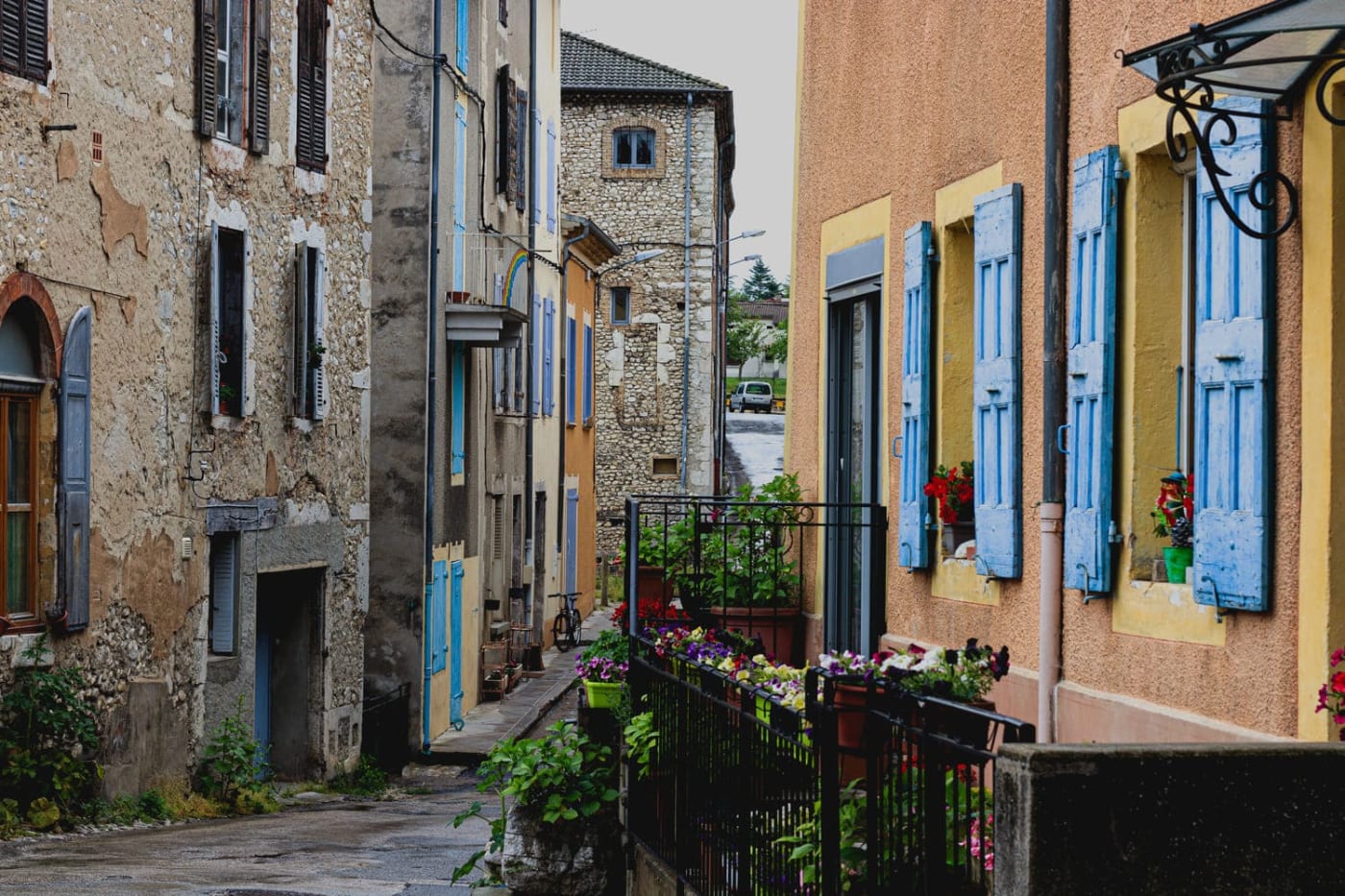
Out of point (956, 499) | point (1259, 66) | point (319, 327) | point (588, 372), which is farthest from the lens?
point (588, 372)

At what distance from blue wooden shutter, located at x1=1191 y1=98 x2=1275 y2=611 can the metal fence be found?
1.01 m

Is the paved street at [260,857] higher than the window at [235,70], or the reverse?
the window at [235,70]

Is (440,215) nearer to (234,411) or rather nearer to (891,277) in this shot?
(234,411)

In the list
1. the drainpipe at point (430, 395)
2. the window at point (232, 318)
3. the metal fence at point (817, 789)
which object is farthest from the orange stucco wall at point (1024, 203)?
the drainpipe at point (430, 395)

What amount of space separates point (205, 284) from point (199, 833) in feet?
14.6

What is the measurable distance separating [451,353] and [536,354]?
5953 millimetres

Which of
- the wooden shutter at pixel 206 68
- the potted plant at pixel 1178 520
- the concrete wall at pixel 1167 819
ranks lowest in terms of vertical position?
the concrete wall at pixel 1167 819

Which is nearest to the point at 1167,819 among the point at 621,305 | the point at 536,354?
the point at 536,354

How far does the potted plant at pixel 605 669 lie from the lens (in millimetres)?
9039

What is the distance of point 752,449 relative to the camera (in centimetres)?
4597

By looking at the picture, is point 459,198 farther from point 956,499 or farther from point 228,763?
point 956,499

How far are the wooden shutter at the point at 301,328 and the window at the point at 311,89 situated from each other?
2.92 ft

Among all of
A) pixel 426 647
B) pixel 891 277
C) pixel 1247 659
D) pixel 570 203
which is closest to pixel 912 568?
pixel 891 277

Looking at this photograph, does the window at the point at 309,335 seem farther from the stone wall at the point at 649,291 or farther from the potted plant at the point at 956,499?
the stone wall at the point at 649,291
